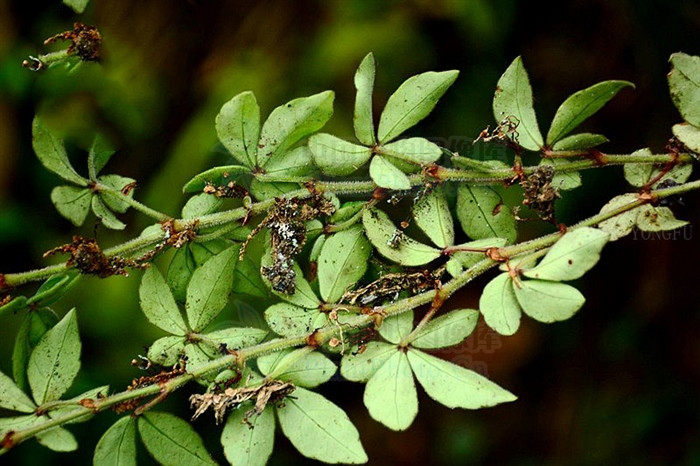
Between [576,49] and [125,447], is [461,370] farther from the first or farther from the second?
[576,49]

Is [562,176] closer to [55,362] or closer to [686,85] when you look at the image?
[686,85]

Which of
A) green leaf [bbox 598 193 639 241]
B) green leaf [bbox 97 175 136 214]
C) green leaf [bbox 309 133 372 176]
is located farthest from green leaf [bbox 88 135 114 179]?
green leaf [bbox 598 193 639 241]

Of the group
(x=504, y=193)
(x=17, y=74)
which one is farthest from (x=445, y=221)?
(x=17, y=74)

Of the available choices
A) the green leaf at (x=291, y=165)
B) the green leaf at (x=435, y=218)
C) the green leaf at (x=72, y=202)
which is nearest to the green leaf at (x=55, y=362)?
the green leaf at (x=72, y=202)

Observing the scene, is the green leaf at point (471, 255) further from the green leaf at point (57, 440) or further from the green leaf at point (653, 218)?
the green leaf at point (57, 440)

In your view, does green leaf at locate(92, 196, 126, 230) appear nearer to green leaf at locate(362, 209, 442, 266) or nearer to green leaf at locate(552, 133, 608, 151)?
green leaf at locate(362, 209, 442, 266)

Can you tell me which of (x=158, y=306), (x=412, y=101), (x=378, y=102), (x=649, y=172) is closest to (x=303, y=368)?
(x=158, y=306)
